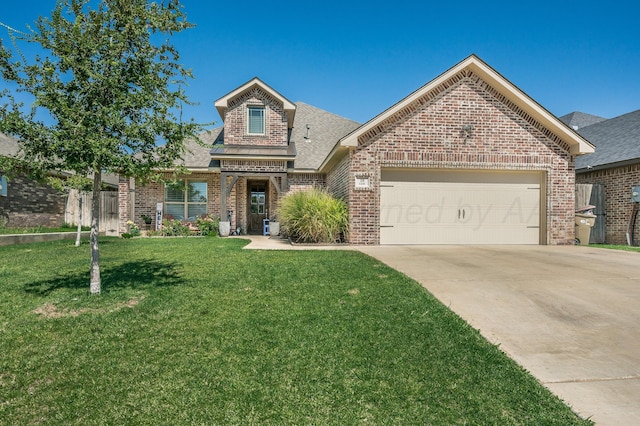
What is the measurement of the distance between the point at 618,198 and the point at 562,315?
11327 mm

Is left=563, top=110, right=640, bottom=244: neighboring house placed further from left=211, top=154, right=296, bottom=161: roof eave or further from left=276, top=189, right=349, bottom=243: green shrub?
left=211, top=154, right=296, bottom=161: roof eave

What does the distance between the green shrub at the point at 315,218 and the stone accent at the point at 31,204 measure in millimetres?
8775

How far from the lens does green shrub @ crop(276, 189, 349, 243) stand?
1043 cm

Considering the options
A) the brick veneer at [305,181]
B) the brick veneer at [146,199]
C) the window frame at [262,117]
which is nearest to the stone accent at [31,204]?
the brick veneer at [146,199]

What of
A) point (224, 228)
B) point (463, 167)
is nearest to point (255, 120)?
point (224, 228)

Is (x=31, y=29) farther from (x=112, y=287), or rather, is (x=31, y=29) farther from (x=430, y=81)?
(x=430, y=81)

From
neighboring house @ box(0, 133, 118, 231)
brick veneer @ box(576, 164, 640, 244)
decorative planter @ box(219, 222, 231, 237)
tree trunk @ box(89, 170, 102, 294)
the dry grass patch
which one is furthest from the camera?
decorative planter @ box(219, 222, 231, 237)

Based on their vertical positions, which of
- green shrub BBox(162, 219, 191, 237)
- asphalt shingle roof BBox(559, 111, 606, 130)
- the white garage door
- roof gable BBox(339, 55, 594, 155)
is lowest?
green shrub BBox(162, 219, 191, 237)

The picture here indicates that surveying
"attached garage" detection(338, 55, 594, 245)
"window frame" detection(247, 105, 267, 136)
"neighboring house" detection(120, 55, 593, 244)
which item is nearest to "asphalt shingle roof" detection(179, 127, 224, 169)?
"window frame" detection(247, 105, 267, 136)

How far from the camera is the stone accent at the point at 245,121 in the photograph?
15047 millimetres

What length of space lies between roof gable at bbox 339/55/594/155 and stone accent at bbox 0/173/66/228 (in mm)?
11512

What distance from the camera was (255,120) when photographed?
15281 millimetres

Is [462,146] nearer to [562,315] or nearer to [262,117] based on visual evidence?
[562,315]

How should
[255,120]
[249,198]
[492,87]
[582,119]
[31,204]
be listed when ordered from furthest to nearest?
[582,119], [249,198], [255,120], [31,204], [492,87]
